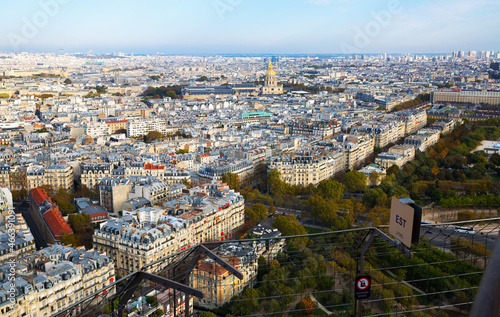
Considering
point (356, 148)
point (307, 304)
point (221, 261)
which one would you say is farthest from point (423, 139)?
point (221, 261)

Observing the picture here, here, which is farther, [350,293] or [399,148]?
[399,148]

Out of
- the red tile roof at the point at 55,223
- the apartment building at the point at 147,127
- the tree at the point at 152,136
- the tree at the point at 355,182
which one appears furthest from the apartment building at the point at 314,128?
the red tile roof at the point at 55,223

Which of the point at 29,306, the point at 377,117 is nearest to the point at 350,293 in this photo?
the point at 29,306

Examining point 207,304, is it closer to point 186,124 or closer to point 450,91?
point 186,124

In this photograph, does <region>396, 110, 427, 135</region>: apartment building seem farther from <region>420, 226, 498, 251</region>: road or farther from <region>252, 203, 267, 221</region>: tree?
<region>420, 226, 498, 251</region>: road

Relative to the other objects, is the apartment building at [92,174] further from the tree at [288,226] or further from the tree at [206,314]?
the tree at [206,314]
